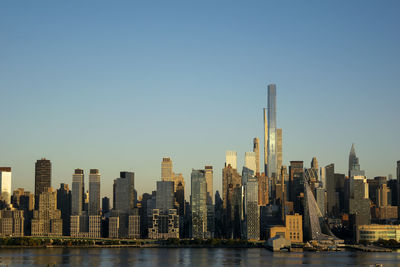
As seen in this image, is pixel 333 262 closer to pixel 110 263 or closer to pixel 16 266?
pixel 110 263

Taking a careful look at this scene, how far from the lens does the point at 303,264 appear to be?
491 feet

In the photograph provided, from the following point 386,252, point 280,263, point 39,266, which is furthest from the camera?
point 386,252

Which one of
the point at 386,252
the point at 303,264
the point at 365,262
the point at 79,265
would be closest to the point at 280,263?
the point at 303,264

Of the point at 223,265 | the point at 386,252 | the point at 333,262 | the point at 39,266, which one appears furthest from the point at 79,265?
the point at 386,252

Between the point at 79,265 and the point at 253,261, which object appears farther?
the point at 253,261

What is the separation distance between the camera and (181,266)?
145125 millimetres

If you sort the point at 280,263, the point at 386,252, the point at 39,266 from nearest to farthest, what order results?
the point at 39,266 < the point at 280,263 < the point at 386,252

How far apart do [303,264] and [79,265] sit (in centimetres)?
4865

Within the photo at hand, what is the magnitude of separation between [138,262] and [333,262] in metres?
44.9

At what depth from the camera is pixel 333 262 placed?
15512 cm

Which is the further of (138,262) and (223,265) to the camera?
(138,262)

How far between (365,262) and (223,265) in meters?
32.4

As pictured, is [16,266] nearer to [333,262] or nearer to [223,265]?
[223,265]

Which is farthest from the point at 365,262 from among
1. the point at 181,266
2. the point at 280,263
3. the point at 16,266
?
the point at 16,266
